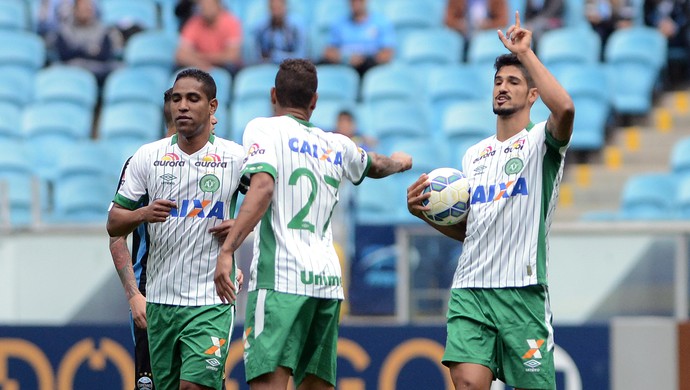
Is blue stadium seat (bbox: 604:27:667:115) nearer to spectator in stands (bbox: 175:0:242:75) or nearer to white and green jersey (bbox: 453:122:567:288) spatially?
spectator in stands (bbox: 175:0:242:75)

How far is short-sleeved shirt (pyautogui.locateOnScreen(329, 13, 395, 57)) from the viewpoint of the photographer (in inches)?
604

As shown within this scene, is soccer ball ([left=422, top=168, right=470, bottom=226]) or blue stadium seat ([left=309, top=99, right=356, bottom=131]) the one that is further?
blue stadium seat ([left=309, top=99, right=356, bottom=131])

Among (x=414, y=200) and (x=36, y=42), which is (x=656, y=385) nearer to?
(x=414, y=200)

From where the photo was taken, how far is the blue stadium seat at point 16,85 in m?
16.5

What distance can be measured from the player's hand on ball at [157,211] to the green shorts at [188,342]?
1.76ft

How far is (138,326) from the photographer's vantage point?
7285 mm

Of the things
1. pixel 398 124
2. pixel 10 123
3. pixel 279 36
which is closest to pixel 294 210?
pixel 398 124

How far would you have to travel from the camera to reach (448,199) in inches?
273

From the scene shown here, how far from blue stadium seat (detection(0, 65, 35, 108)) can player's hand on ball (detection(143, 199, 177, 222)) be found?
33.9 feet

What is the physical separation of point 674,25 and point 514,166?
28.7 ft

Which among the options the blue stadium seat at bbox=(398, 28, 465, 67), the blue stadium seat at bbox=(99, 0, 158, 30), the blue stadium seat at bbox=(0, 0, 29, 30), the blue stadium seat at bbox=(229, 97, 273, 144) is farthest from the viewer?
the blue stadium seat at bbox=(0, 0, 29, 30)

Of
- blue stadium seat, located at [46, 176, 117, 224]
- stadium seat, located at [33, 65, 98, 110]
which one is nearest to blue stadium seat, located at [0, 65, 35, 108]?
stadium seat, located at [33, 65, 98, 110]

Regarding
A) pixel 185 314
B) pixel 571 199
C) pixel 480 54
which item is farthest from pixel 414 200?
pixel 480 54

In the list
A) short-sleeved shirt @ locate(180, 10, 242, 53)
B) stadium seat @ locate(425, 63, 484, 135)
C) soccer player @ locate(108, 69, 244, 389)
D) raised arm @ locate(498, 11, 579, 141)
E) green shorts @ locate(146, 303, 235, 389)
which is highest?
short-sleeved shirt @ locate(180, 10, 242, 53)
